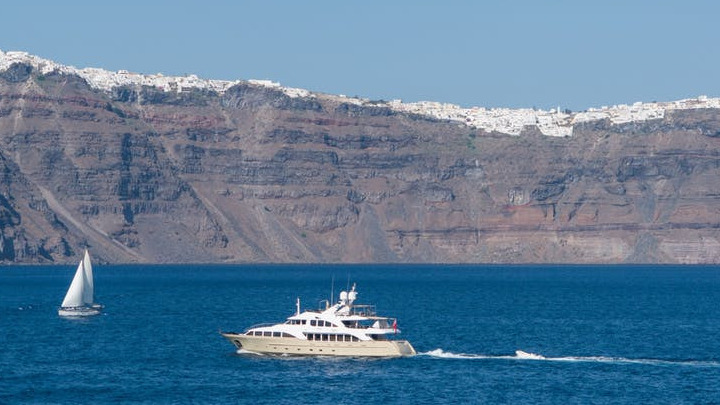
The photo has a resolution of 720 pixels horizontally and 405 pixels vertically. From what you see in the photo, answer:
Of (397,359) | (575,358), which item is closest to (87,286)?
(397,359)

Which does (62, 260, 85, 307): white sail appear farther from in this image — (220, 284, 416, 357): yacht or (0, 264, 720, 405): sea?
(220, 284, 416, 357): yacht

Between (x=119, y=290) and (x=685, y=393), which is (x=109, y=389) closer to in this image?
(x=685, y=393)

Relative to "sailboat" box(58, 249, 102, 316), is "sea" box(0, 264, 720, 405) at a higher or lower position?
lower

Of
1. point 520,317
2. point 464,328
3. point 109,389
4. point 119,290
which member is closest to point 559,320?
point 520,317

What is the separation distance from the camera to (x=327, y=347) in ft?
289

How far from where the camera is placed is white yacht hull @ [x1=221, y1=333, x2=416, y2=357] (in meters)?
87.8

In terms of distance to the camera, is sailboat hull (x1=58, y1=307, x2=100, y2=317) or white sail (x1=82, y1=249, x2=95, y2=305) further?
white sail (x1=82, y1=249, x2=95, y2=305)

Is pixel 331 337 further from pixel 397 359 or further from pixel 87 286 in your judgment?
pixel 87 286

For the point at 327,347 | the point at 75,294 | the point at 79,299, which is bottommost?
the point at 327,347

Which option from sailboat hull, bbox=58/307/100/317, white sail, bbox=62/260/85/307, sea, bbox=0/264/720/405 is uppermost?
white sail, bbox=62/260/85/307

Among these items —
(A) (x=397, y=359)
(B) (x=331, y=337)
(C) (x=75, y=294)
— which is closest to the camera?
(B) (x=331, y=337)

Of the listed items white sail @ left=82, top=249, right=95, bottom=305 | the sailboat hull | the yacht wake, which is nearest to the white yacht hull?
the yacht wake

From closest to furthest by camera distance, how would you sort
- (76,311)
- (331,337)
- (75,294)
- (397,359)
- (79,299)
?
(331,337), (397,359), (76,311), (75,294), (79,299)

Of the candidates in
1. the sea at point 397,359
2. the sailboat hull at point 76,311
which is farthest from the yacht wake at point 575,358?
the sailboat hull at point 76,311
